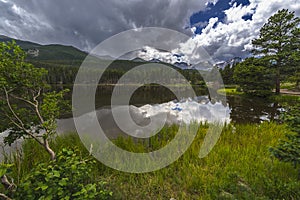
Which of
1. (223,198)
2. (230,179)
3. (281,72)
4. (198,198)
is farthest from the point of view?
(281,72)

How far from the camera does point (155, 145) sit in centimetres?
450

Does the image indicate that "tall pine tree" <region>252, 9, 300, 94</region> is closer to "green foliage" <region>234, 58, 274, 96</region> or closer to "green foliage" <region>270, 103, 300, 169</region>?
"green foliage" <region>234, 58, 274, 96</region>

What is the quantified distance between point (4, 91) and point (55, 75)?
69.9 m

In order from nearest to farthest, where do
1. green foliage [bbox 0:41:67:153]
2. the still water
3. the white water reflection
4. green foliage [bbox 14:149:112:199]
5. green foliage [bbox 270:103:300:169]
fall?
green foliage [bbox 14:149:112:199] < green foliage [bbox 0:41:67:153] < green foliage [bbox 270:103:300:169] < the white water reflection < the still water

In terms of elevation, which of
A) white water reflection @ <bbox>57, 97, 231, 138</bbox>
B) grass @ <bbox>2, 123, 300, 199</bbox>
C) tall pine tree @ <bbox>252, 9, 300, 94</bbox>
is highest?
tall pine tree @ <bbox>252, 9, 300, 94</bbox>

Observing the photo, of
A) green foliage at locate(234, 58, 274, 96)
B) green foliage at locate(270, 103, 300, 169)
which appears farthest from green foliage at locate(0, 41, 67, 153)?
green foliage at locate(234, 58, 274, 96)

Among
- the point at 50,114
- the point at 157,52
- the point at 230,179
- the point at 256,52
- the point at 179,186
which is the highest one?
the point at 256,52

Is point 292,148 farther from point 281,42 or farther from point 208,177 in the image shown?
point 281,42

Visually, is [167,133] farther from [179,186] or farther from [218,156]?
[179,186]

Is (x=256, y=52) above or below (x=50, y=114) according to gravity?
above

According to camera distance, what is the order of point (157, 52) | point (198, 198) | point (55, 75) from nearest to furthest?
1. point (198, 198)
2. point (157, 52)
3. point (55, 75)

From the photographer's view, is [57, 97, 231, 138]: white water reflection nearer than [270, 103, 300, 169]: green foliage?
No

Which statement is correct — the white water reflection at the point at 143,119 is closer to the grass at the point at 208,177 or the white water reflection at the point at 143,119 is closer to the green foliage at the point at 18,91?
the grass at the point at 208,177

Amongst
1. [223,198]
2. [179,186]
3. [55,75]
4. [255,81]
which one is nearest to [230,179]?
[223,198]
